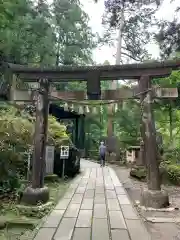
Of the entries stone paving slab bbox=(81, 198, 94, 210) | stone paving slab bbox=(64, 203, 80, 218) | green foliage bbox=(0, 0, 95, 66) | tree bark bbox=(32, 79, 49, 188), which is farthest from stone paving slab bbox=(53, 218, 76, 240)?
green foliage bbox=(0, 0, 95, 66)

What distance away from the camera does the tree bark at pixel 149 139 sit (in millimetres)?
6945

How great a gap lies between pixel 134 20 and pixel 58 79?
15754 mm

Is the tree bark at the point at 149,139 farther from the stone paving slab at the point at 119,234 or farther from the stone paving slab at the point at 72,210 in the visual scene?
the stone paving slab at the point at 119,234

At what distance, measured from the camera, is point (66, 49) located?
24453 mm

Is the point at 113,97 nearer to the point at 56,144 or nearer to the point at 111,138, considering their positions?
the point at 56,144

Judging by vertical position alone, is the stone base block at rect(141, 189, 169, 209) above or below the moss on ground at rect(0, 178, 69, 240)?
above

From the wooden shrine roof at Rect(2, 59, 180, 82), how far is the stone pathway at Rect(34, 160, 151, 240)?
3339 mm

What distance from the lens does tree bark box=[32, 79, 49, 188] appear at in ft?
23.2

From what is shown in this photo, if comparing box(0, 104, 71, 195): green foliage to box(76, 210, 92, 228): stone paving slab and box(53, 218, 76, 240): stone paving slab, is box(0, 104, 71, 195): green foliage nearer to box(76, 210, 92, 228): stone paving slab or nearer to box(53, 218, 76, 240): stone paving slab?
box(76, 210, 92, 228): stone paving slab

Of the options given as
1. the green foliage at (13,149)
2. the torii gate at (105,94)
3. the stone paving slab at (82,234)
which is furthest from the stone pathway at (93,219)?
the green foliage at (13,149)

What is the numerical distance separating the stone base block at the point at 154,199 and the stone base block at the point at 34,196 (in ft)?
8.23

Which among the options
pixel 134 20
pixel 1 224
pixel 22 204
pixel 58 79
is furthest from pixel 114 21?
pixel 1 224

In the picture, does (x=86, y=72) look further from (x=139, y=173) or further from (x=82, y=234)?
(x=139, y=173)

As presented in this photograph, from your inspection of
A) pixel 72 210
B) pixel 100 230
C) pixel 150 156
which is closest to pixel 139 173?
pixel 150 156
